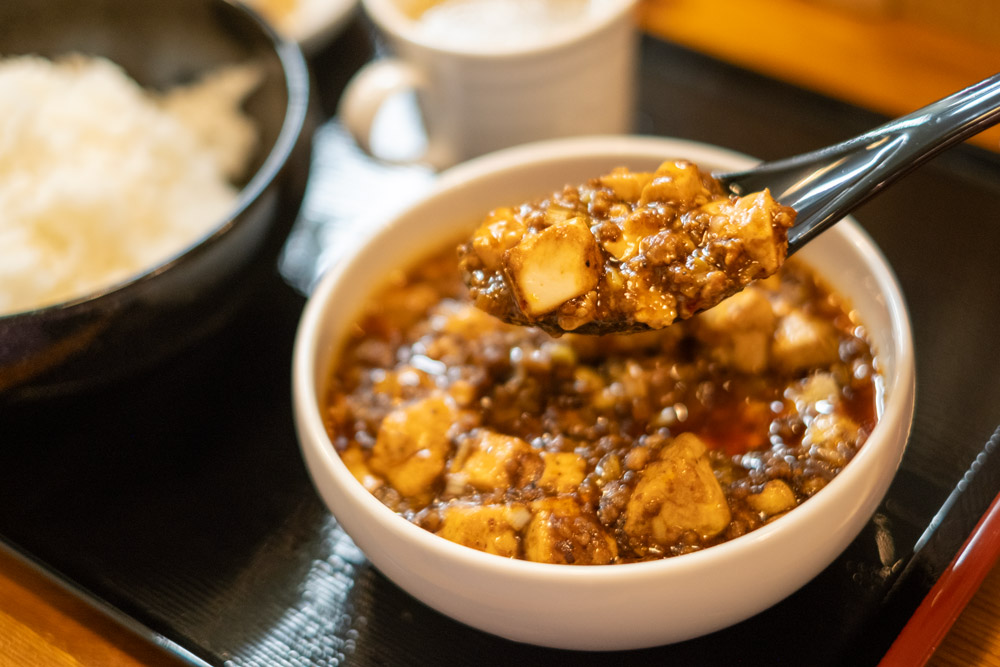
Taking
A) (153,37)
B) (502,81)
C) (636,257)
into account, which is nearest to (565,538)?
(636,257)

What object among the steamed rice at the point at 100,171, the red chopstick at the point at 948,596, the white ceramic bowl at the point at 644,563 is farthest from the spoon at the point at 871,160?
the steamed rice at the point at 100,171

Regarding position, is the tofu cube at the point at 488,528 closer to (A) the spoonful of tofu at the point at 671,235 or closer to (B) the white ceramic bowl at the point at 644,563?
(B) the white ceramic bowl at the point at 644,563

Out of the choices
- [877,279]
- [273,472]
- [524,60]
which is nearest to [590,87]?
[524,60]

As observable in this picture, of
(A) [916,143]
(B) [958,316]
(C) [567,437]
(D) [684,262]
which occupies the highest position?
(A) [916,143]

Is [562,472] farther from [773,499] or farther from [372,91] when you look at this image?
[372,91]

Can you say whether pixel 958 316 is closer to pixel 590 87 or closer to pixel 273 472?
pixel 590 87
